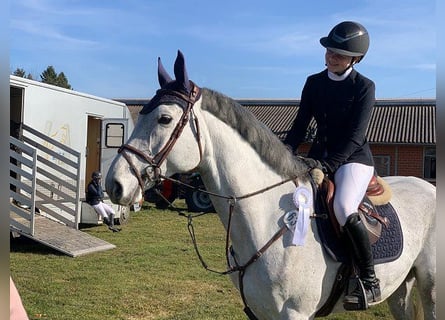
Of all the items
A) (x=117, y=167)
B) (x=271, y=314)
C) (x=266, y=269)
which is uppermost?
(x=117, y=167)

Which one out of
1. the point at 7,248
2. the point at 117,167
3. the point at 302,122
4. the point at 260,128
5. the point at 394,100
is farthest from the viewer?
the point at 394,100

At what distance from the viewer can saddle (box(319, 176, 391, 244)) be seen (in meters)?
2.88

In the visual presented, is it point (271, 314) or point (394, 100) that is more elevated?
point (394, 100)

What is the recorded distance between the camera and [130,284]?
22.2ft

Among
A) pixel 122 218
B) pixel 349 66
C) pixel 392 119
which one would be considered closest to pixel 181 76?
pixel 349 66

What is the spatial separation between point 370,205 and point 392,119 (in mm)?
22977

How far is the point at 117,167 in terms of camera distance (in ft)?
8.12

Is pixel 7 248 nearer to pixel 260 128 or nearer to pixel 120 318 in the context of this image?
pixel 260 128

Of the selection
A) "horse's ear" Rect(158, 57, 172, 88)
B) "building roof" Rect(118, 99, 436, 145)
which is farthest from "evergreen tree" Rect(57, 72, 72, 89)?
"horse's ear" Rect(158, 57, 172, 88)

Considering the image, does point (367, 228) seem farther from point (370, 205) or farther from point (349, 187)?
point (349, 187)

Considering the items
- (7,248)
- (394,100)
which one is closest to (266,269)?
(7,248)

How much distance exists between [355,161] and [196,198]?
13.3 meters

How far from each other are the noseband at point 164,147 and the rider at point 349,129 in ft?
3.14

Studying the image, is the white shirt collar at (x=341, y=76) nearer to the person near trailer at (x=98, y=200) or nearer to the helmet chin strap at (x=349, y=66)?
the helmet chin strap at (x=349, y=66)
